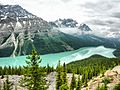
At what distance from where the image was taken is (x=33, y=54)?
35.6 m

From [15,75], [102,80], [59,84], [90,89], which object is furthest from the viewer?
[15,75]

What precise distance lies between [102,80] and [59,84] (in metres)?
45.2

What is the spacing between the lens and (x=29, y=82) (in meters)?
36.0

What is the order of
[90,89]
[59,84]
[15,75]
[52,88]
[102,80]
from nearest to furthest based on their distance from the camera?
[59,84]
[90,89]
[102,80]
[52,88]
[15,75]

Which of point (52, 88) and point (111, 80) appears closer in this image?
point (111, 80)

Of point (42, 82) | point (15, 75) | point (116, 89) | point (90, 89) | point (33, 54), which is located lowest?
point (15, 75)

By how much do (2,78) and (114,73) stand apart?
285 feet

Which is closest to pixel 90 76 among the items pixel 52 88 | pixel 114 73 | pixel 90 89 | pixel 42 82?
pixel 52 88

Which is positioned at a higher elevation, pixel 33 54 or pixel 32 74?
pixel 33 54

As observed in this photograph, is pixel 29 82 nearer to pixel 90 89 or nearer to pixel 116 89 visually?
pixel 116 89

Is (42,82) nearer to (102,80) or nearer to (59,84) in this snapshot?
(59,84)

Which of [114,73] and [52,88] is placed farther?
[52,88]

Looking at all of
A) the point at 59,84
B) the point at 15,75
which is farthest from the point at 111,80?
the point at 15,75

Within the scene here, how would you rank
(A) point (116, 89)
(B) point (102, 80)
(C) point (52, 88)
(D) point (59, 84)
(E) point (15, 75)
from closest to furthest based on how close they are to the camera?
1. (D) point (59, 84)
2. (A) point (116, 89)
3. (B) point (102, 80)
4. (C) point (52, 88)
5. (E) point (15, 75)
